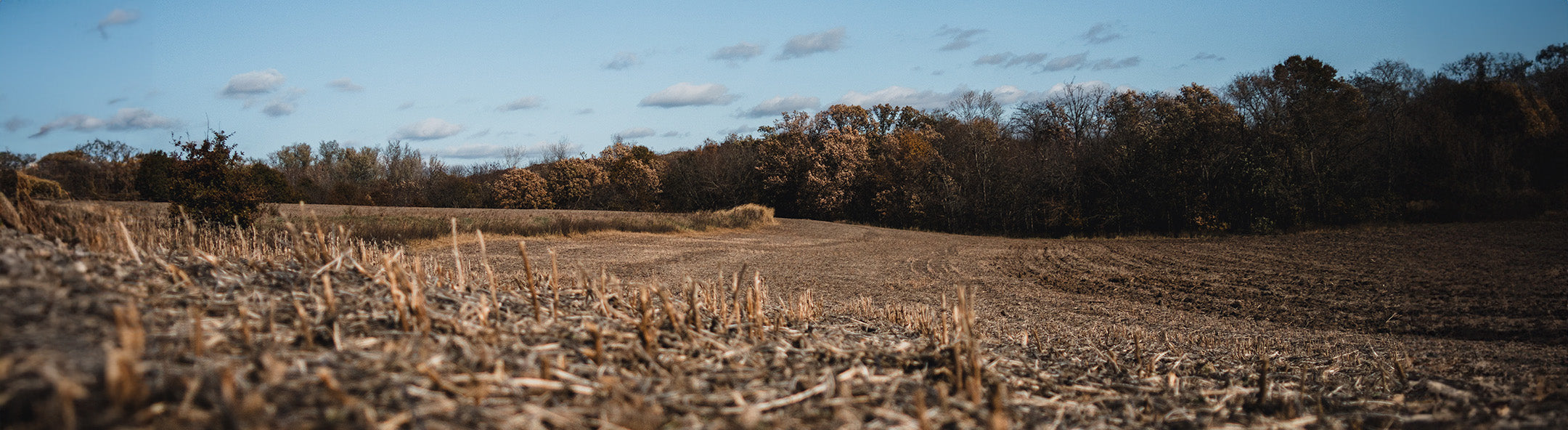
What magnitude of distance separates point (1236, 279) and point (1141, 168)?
796 inches

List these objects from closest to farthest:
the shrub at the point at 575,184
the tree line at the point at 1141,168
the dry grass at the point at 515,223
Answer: the dry grass at the point at 515,223 < the tree line at the point at 1141,168 < the shrub at the point at 575,184

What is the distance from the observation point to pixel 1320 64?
3866 cm

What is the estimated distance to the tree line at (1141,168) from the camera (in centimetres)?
3312

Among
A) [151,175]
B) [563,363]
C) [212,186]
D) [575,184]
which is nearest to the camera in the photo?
[563,363]

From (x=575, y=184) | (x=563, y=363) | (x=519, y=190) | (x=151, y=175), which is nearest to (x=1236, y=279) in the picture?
(x=563, y=363)

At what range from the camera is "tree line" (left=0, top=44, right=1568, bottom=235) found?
33.1 meters

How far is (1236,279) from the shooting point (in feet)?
61.1

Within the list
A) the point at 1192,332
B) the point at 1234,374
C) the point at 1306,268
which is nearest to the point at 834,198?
the point at 1306,268

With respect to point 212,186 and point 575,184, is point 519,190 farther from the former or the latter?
point 212,186

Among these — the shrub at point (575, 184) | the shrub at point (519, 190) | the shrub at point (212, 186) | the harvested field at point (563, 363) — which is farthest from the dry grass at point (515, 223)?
the shrub at point (575, 184)

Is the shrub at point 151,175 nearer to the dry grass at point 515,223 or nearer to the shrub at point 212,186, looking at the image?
the dry grass at point 515,223

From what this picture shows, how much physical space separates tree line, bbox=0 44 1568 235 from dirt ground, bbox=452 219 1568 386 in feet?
11.0

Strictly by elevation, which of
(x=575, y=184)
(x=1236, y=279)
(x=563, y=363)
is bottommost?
(x=1236, y=279)

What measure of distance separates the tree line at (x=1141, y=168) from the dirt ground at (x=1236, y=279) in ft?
11.0
